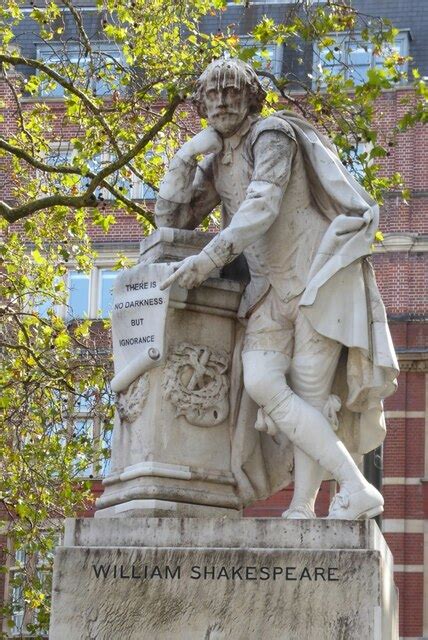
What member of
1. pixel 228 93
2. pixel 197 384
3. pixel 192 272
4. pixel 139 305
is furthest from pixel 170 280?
pixel 228 93

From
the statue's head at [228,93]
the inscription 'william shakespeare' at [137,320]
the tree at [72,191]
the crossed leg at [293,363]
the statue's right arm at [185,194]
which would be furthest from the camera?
the tree at [72,191]

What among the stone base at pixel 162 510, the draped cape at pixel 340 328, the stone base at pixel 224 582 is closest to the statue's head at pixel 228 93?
the draped cape at pixel 340 328

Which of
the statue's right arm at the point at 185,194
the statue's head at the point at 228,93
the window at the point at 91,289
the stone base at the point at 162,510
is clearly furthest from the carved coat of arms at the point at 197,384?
the window at the point at 91,289

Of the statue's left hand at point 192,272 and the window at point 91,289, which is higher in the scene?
the window at point 91,289

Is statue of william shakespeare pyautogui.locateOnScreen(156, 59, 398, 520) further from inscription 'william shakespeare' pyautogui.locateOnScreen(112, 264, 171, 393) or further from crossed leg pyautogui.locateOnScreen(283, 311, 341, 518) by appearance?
inscription 'william shakespeare' pyautogui.locateOnScreen(112, 264, 171, 393)

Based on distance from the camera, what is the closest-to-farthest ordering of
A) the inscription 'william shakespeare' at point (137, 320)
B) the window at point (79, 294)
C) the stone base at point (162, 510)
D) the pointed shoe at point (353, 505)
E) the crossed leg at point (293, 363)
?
the pointed shoe at point (353, 505) < the stone base at point (162, 510) < the crossed leg at point (293, 363) < the inscription 'william shakespeare' at point (137, 320) < the window at point (79, 294)

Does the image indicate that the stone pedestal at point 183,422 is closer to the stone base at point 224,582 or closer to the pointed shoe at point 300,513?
the stone base at point 224,582

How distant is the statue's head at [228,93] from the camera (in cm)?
1012

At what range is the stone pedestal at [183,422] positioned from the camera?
383 inches

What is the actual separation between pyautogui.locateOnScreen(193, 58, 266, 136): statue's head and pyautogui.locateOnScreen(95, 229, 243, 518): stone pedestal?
26.2 inches

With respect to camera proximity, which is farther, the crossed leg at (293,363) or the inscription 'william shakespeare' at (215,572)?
the crossed leg at (293,363)

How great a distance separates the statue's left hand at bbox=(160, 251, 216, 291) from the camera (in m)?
9.75

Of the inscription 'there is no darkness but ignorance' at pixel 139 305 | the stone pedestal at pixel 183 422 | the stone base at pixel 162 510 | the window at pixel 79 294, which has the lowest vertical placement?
the stone base at pixel 162 510

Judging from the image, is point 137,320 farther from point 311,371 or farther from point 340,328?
point 340,328
